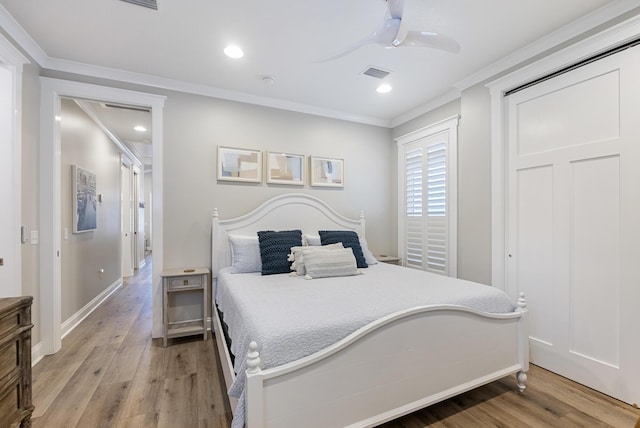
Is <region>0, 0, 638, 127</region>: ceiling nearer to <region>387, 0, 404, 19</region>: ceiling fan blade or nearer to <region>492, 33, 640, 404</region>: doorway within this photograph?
<region>387, 0, 404, 19</region>: ceiling fan blade

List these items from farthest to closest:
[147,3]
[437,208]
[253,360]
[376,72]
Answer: [437,208] → [376,72] → [147,3] → [253,360]

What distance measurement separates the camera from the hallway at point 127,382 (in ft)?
6.05

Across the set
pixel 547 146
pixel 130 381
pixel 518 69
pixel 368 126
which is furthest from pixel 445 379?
pixel 368 126

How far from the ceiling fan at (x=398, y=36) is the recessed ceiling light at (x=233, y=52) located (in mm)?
1064

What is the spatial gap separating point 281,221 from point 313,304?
178 centimetres

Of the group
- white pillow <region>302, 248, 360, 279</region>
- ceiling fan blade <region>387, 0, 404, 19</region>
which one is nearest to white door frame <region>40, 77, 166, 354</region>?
white pillow <region>302, 248, 360, 279</region>

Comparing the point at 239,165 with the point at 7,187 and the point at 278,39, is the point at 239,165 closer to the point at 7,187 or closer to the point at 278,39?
the point at 278,39

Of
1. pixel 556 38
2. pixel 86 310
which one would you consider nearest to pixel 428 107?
pixel 556 38

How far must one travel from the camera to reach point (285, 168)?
11.9 feet

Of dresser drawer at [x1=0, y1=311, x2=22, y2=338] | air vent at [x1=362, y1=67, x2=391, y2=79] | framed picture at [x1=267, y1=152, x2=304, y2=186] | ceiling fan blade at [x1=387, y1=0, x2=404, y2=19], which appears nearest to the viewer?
dresser drawer at [x1=0, y1=311, x2=22, y2=338]

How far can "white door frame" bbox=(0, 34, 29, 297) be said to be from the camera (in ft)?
7.29

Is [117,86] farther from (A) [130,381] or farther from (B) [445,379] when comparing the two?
(B) [445,379]

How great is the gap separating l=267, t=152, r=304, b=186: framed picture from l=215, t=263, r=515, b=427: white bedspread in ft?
4.23

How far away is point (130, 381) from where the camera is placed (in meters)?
2.25
